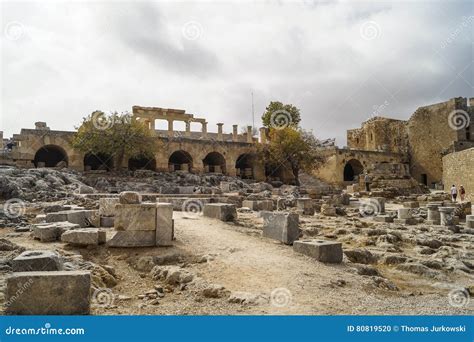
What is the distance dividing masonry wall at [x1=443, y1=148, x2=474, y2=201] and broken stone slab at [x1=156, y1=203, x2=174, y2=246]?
65.0ft

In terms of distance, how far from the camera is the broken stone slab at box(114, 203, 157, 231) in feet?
25.4

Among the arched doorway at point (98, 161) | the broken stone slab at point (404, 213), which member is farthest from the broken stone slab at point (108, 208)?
the arched doorway at point (98, 161)

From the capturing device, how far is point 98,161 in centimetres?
3009

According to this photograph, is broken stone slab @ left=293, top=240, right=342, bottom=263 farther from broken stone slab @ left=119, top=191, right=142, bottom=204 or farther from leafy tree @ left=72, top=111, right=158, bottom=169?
leafy tree @ left=72, top=111, right=158, bottom=169

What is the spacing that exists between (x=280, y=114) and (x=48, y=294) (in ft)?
123

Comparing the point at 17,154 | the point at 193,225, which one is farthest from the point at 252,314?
the point at 17,154

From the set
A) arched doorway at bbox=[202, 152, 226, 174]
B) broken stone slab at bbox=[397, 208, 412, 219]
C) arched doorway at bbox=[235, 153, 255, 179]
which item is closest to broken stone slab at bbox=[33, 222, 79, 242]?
broken stone slab at bbox=[397, 208, 412, 219]

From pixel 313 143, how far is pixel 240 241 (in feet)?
89.0

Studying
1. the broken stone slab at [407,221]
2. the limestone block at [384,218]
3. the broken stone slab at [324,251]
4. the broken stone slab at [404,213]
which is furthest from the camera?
the broken stone slab at [404,213]

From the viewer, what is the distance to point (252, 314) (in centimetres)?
440

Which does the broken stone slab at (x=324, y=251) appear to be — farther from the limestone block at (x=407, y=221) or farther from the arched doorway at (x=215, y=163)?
the arched doorway at (x=215, y=163)

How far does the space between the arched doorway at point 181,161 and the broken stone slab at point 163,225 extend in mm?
23314

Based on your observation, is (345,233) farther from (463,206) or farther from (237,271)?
(463,206)

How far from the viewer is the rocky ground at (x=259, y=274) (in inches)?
194
